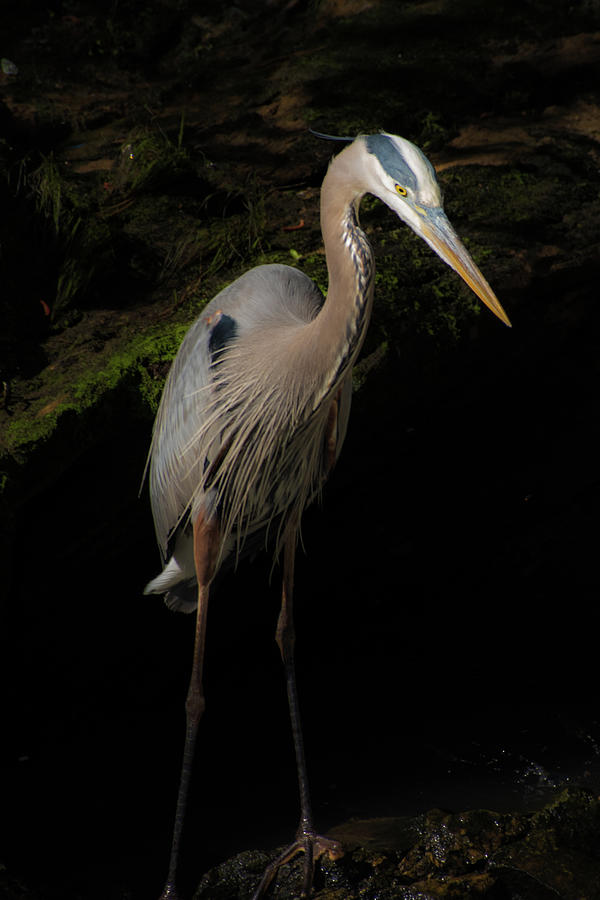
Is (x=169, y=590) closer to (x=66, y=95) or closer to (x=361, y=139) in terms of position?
(x=361, y=139)

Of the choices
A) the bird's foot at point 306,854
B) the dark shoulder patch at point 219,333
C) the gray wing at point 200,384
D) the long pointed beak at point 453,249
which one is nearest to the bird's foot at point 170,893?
the bird's foot at point 306,854

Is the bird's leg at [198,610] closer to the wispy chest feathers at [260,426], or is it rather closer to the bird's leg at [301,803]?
the wispy chest feathers at [260,426]

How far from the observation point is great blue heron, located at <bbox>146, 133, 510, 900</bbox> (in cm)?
218

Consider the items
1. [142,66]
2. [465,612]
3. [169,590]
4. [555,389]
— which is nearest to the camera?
[169,590]

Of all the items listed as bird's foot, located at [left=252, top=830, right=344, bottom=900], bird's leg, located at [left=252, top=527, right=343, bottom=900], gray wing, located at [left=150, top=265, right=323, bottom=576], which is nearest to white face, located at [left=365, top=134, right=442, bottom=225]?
gray wing, located at [left=150, top=265, right=323, bottom=576]

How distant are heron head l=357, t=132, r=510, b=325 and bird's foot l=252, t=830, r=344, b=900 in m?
1.66

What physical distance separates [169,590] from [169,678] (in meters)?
0.70

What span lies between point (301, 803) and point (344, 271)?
1750 millimetres

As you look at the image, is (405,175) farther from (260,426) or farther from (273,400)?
(260,426)

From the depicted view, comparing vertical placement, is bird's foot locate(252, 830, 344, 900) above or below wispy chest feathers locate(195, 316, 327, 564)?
below

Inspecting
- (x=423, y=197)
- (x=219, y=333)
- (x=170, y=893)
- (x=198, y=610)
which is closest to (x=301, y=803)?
(x=170, y=893)

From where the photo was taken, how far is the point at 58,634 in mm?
3229

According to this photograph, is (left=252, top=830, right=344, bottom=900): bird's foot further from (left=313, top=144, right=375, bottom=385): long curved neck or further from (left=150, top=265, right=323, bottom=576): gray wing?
(left=313, top=144, right=375, bottom=385): long curved neck

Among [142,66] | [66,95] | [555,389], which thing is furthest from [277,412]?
[142,66]
